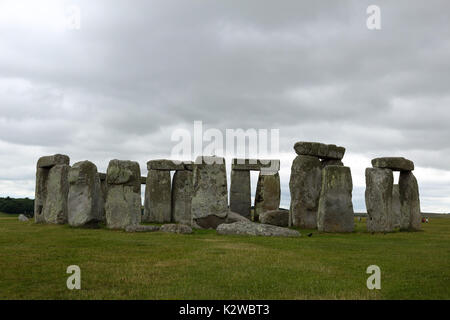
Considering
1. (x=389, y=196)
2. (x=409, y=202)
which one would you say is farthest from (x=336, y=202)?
(x=409, y=202)

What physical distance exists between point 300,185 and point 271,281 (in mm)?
12468

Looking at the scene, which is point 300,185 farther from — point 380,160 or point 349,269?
point 349,269

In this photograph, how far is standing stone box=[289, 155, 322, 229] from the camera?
61.1 feet

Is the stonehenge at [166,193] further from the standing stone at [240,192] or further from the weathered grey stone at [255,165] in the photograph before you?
the weathered grey stone at [255,165]

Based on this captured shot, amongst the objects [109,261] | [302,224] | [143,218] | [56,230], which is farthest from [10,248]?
[143,218]

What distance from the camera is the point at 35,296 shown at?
230 inches

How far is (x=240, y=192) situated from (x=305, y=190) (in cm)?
663

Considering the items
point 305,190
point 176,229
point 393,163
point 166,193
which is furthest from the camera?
point 166,193

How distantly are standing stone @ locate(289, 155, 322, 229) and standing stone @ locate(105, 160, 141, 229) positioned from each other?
652 cm

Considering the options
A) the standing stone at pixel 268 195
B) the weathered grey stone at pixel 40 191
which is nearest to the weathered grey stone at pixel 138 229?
the weathered grey stone at pixel 40 191

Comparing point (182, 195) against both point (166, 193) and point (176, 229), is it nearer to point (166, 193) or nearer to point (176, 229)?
point (166, 193)

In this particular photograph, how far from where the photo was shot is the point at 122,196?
52.3 ft

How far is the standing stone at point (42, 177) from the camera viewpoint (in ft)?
64.8

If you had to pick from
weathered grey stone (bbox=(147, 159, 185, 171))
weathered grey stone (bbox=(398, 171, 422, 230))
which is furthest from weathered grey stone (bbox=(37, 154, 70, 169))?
weathered grey stone (bbox=(398, 171, 422, 230))
